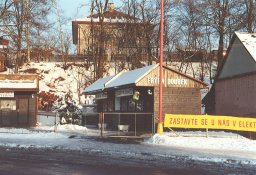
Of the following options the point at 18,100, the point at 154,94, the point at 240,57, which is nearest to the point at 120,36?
the point at 18,100

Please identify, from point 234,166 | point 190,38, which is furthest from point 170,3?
point 234,166

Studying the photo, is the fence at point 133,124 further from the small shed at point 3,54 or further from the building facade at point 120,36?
the small shed at point 3,54

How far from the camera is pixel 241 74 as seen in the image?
98.3ft

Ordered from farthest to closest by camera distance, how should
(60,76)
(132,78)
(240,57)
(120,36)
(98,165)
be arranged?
(60,76) → (120,36) → (132,78) → (240,57) → (98,165)

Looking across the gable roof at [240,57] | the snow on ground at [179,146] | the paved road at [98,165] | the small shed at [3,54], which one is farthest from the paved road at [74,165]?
the small shed at [3,54]

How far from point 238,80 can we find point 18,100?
16.6 metres

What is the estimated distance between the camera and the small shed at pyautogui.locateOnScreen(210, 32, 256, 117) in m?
28.8

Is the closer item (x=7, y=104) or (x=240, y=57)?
(x=240, y=57)

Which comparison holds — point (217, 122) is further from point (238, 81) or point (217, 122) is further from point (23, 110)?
point (23, 110)

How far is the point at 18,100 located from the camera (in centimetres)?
3544

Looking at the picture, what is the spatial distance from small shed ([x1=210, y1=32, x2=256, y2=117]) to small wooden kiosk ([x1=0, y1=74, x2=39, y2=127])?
14.0m

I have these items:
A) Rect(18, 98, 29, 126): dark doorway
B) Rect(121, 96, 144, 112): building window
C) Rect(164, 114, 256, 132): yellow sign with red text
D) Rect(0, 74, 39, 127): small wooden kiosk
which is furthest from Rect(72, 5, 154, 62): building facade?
Rect(164, 114, 256, 132): yellow sign with red text

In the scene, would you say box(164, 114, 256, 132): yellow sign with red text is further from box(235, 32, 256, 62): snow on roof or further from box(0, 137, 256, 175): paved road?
box(235, 32, 256, 62): snow on roof

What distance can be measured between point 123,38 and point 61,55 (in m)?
16.9
